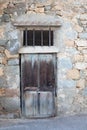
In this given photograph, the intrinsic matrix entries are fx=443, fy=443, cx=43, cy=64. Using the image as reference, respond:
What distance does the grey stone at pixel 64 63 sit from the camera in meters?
11.6

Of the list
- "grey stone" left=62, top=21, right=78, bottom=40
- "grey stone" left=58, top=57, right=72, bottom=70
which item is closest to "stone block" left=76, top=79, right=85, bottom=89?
"grey stone" left=58, top=57, right=72, bottom=70

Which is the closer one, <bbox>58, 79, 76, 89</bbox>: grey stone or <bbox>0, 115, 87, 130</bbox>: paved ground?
<bbox>0, 115, 87, 130</bbox>: paved ground

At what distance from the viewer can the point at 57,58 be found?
38.2ft

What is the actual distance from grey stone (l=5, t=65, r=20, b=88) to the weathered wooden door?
137mm

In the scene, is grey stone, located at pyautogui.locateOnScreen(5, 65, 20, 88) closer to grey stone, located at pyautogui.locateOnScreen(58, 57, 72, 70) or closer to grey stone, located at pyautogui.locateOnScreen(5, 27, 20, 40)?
grey stone, located at pyautogui.locateOnScreen(5, 27, 20, 40)

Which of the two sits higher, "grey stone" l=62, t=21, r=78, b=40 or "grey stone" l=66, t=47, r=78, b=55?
"grey stone" l=62, t=21, r=78, b=40

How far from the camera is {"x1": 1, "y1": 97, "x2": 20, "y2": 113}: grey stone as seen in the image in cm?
1154

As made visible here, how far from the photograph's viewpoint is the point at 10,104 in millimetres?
11531

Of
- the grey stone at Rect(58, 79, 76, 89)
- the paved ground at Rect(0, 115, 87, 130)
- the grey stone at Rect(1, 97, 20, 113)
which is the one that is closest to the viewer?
the paved ground at Rect(0, 115, 87, 130)

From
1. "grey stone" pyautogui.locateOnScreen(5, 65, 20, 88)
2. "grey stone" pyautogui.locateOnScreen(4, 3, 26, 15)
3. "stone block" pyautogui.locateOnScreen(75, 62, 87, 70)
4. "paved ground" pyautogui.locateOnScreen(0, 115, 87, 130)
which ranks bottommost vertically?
"paved ground" pyautogui.locateOnScreen(0, 115, 87, 130)

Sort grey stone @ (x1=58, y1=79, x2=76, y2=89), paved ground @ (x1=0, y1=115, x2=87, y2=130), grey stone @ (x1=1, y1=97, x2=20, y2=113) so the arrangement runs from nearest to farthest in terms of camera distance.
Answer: paved ground @ (x1=0, y1=115, x2=87, y2=130), grey stone @ (x1=1, y1=97, x2=20, y2=113), grey stone @ (x1=58, y1=79, x2=76, y2=89)

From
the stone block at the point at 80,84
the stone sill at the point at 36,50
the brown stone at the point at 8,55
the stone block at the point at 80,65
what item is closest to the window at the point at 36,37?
the stone sill at the point at 36,50

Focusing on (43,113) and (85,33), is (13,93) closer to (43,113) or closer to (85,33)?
(43,113)

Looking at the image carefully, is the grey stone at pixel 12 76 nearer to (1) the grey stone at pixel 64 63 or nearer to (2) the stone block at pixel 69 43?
(1) the grey stone at pixel 64 63
